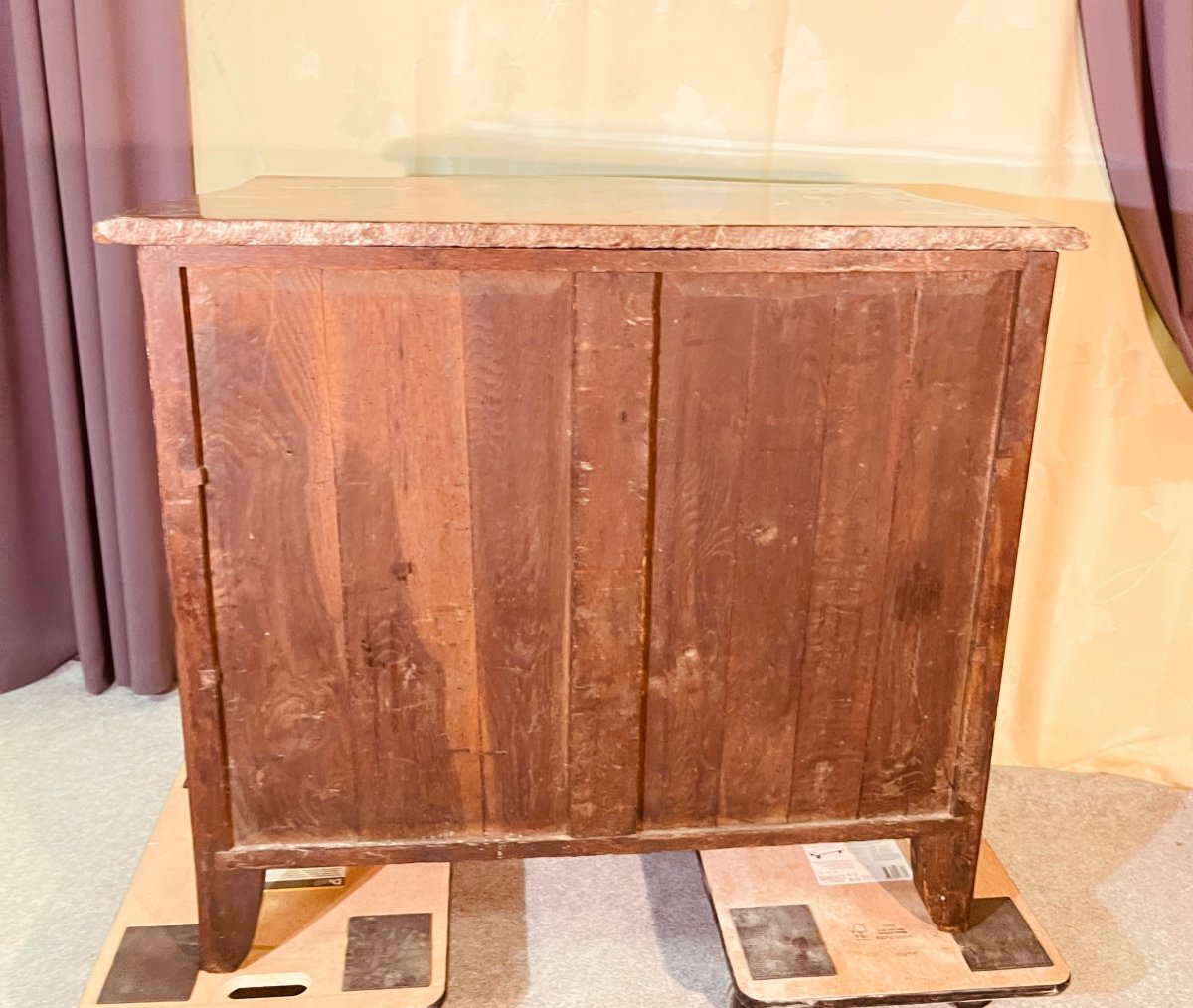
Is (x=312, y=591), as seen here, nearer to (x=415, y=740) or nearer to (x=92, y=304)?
(x=415, y=740)

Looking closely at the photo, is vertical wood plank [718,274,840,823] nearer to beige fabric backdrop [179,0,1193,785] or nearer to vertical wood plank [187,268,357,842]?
vertical wood plank [187,268,357,842]

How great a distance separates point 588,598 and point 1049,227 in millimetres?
600

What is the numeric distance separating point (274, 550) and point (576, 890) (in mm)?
733

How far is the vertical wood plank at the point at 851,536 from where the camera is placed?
1113 millimetres

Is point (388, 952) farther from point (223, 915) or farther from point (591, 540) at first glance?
point (591, 540)

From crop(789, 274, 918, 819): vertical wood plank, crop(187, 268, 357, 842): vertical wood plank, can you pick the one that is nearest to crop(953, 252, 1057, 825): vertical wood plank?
crop(789, 274, 918, 819): vertical wood plank

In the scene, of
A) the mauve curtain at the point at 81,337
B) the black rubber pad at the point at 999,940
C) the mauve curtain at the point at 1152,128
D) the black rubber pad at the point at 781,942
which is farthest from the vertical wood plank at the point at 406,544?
the mauve curtain at the point at 1152,128

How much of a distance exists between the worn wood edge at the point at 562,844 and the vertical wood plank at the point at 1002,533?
0.09 meters

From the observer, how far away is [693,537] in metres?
1.18

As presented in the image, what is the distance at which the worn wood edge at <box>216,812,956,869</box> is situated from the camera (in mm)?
1237

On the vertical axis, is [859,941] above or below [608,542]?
below

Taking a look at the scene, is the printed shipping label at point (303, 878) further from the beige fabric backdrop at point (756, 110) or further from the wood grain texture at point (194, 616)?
the beige fabric backdrop at point (756, 110)

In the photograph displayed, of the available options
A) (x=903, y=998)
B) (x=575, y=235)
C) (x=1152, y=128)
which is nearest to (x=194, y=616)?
(x=575, y=235)

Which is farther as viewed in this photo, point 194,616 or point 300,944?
point 300,944
